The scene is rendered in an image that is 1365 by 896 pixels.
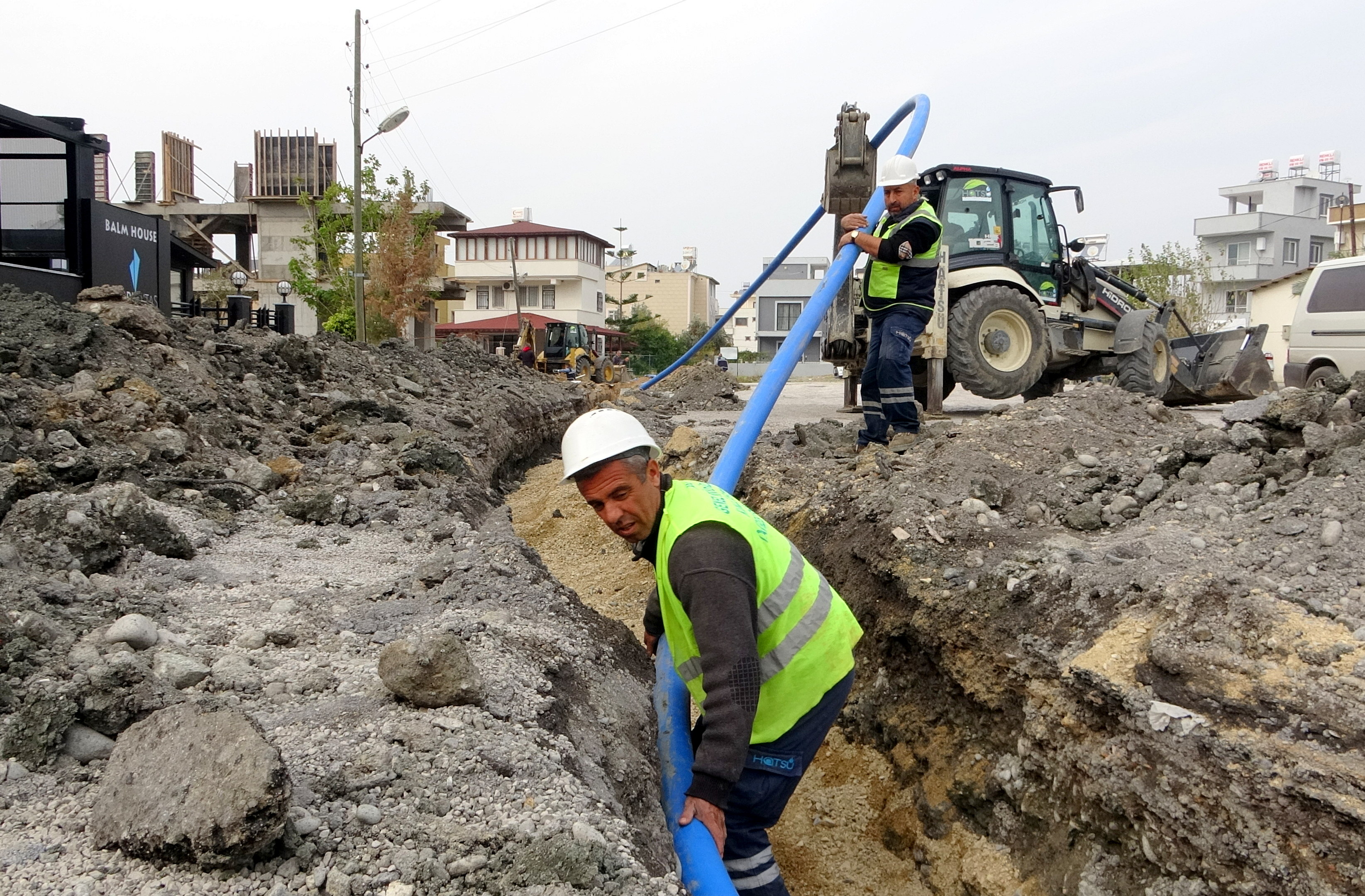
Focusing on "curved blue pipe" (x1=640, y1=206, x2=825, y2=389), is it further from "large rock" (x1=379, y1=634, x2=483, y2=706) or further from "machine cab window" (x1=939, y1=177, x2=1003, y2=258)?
"large rock" (x1=379, y1=634, x2=483, y2=706)

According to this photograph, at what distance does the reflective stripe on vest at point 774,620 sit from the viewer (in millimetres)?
2426

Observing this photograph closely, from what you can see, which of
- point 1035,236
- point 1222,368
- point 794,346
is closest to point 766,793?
point 794,346

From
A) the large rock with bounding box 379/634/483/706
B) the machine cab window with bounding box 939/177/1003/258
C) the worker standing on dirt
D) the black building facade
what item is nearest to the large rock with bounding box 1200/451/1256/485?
the worker standing on dirt

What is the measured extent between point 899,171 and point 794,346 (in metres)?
1.67

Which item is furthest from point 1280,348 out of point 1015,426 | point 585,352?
point 1015,426

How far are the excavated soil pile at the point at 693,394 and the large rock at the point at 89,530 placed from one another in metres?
11.8

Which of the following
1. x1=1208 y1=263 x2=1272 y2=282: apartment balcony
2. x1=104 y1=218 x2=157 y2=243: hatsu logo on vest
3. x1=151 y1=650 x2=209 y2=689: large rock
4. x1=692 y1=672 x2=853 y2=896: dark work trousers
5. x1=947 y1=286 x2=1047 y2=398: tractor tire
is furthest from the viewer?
x1=1208 y1=263 x2=1272 y2=282: apartment balcony

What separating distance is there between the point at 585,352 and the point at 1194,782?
24.7 metres

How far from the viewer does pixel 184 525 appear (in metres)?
4.67

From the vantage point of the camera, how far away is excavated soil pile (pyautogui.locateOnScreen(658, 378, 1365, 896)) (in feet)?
9.36

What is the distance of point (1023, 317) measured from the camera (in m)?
9.50

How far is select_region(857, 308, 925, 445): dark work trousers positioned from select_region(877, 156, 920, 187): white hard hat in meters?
0.89

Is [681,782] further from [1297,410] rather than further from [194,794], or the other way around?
[1297,410]

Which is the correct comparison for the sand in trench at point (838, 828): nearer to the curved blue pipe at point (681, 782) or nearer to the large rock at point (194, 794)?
the curved blue pipe at point (681, 782)
